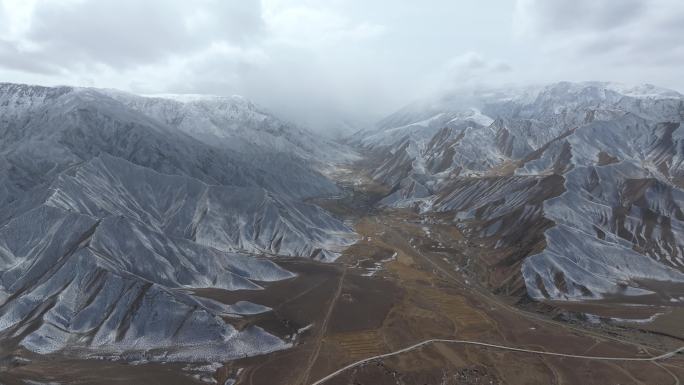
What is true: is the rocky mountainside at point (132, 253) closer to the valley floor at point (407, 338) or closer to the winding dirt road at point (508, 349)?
the valley floor at point (407, 338)

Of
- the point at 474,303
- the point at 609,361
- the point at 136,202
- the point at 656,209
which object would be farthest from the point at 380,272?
the point at 656,209

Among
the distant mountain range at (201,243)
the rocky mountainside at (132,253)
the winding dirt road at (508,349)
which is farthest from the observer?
the distant mountain range at (201,243)

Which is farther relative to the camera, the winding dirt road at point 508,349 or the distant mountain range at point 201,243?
the distant mountain range at point 201,243

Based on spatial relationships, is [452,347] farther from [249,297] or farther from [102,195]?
[102,195]

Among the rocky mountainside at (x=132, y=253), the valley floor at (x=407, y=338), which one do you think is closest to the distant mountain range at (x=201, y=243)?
the rocky mountainside at (x=132, y=253)

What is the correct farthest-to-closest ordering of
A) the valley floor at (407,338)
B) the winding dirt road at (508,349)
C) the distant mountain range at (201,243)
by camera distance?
the distant mountain range at (201,243)
the winding dirt road at (508,349)
the valley floor at (407,338)

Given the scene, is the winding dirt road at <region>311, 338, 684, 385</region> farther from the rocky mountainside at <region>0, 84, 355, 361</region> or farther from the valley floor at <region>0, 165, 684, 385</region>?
the rocky mountainside at <region>0, 84, 355, 361</region>

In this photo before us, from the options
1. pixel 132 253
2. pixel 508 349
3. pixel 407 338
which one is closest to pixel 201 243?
pixel 132 253

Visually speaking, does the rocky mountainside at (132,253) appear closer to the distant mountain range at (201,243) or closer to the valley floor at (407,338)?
the distant mountain range at (201,243)
